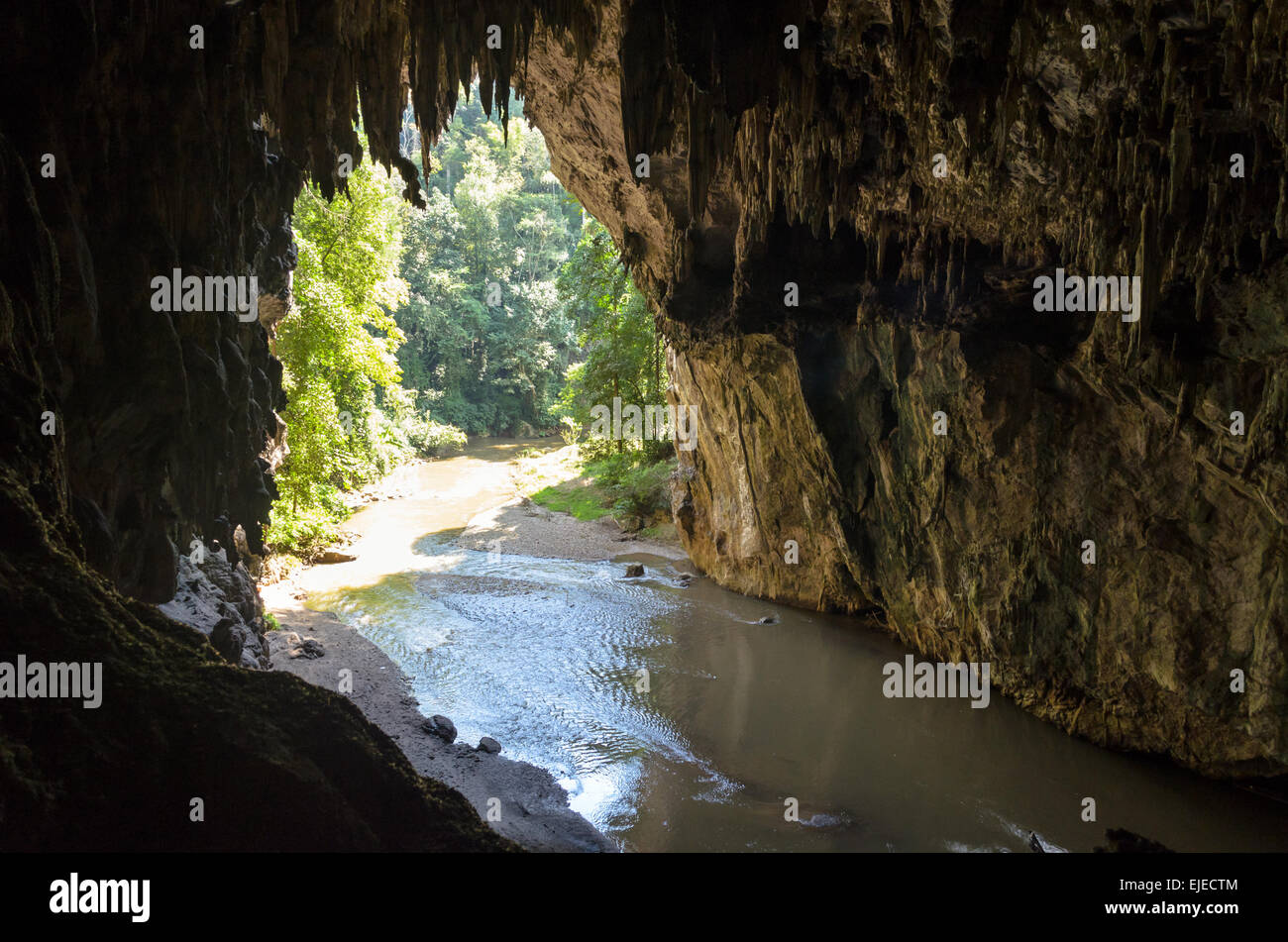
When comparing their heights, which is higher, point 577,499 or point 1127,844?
point 1127,844

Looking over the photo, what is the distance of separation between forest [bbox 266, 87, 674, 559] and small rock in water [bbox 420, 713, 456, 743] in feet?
17.5

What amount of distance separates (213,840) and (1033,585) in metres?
9.03

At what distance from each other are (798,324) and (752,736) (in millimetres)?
5987

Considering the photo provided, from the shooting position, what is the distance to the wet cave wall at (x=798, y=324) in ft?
10.5

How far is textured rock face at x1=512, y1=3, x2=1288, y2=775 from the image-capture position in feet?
18.6

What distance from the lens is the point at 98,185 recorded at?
545 cm

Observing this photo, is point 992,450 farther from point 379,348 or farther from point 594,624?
point 379,348

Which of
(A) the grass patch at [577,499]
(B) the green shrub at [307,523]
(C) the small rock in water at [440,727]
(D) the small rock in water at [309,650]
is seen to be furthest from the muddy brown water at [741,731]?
(A) the grass patch at [577,499]

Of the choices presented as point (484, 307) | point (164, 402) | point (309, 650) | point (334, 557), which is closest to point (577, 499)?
point (334, 557)

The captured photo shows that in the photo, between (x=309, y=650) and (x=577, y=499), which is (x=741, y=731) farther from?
(x=577, y=499)

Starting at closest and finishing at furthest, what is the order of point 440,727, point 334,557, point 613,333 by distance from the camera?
point 440,727, point 334,557, point 613,333

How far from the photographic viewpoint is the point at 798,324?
11.9m

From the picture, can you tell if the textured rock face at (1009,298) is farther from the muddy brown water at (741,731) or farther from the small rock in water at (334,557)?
the small rock in water at (334,557)

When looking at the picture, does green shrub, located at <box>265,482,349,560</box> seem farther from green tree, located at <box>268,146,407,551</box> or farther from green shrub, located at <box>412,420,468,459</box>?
green shrub, located at <box>412,420,468,459</box>
